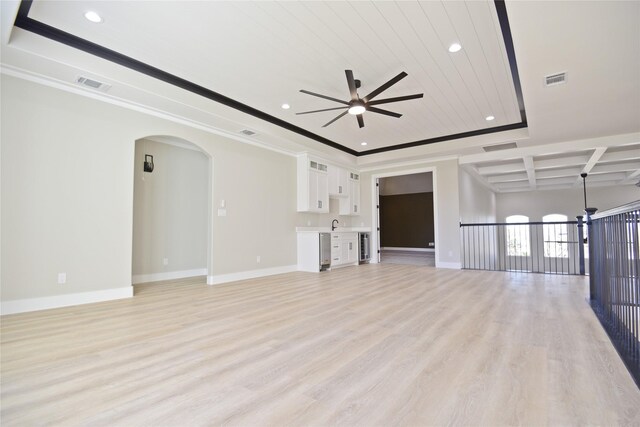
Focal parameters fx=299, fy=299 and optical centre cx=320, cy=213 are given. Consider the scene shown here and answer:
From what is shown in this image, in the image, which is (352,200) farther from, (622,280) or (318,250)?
(622,280)

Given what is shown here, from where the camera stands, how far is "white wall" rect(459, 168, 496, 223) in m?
7.70

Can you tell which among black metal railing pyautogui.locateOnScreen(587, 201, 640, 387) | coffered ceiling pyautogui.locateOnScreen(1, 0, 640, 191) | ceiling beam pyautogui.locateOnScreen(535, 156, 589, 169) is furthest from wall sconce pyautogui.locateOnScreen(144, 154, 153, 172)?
ceiling beam pyautogui.locateOnScreen(535, 156, 589, 169)

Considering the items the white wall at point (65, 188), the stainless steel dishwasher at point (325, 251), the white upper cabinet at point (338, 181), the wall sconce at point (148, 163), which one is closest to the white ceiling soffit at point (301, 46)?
the white wall at point (65, 188)

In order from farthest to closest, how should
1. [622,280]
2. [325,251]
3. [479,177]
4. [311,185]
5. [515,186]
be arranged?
[515,186], [479,177], [311,185], [325,251], [622,280]

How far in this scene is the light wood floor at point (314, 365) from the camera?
4.97 feet

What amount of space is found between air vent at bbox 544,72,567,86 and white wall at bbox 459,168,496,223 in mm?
3852

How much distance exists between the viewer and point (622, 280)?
7.83 ft

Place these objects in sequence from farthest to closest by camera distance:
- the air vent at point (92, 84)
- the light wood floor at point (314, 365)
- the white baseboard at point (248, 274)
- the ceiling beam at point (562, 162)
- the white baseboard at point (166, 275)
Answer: the ceiling beam at point (562, 162), the white baseboard at point (166, 275), the white baseboard at point (248, 274), the air vent at point (92, 84), the light wood floor at point (314, 365)

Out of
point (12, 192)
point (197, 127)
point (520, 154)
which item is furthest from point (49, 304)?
point (520, 154)

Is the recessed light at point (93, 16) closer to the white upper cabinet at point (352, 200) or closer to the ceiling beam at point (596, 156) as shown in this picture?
the white upper cabinet at point (352, 200)

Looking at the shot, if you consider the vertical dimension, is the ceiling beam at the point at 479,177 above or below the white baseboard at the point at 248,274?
above

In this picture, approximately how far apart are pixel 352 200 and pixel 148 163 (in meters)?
5.06

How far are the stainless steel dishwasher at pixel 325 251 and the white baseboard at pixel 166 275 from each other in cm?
257

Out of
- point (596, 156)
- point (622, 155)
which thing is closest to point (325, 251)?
point (596, 156)
